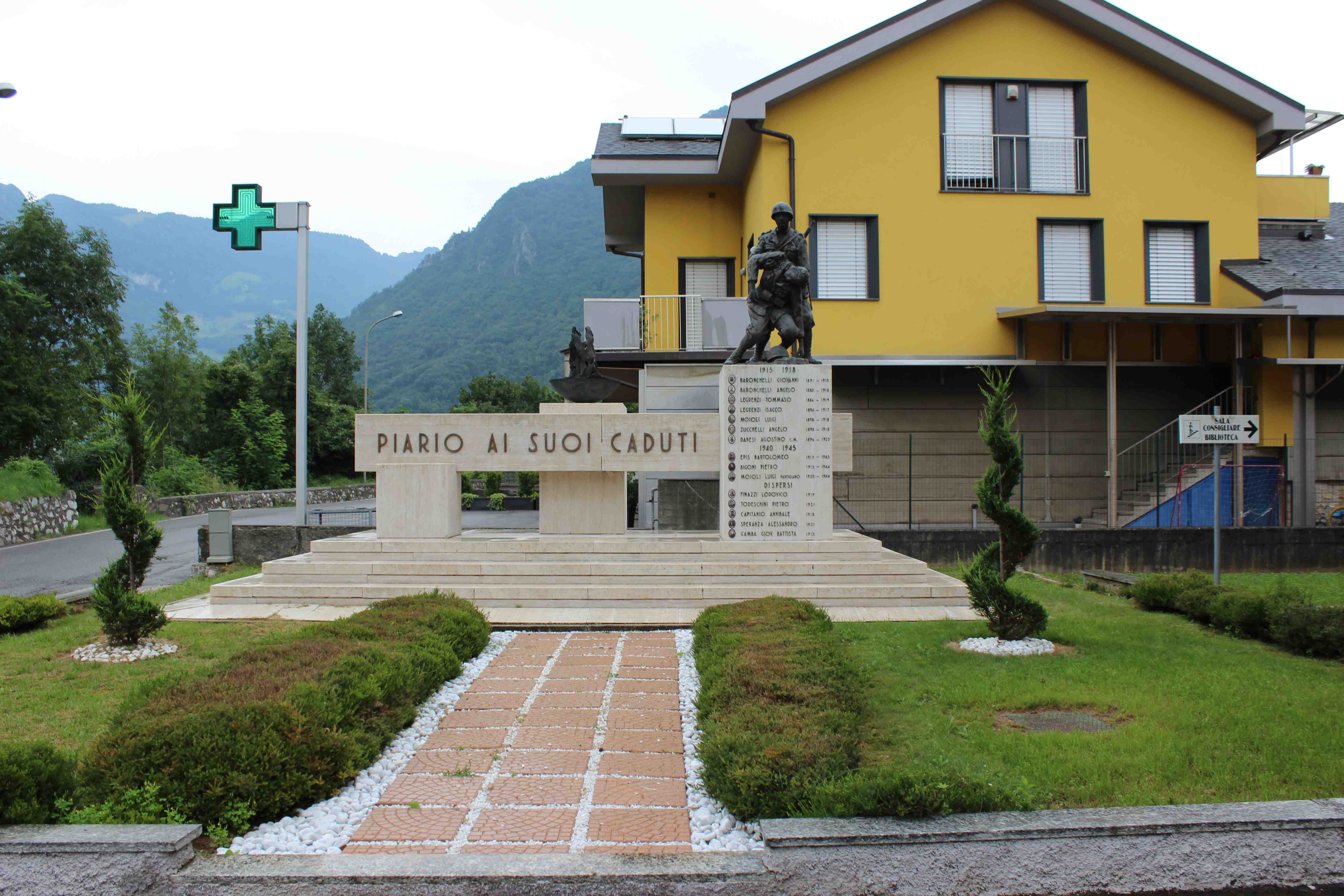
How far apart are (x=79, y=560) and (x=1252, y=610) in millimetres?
21086

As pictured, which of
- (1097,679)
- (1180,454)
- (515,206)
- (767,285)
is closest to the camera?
(1097,679)

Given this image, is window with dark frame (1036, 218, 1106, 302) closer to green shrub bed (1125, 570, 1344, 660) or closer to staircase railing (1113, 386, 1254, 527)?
staircase railing (1113, 386, 1254, 527)

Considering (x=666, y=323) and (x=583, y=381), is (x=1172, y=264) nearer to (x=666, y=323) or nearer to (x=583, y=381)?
(x=666, y=323)

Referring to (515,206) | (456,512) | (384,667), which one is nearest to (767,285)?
(456,512)

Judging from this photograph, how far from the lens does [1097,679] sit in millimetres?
7227

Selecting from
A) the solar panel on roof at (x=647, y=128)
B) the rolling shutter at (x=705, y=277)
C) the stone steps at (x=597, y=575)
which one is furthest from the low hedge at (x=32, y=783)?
the solar panel on roof at (x=647, y=128)

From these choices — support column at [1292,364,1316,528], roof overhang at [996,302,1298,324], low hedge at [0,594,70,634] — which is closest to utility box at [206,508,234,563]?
low hedge at [0,594,70,634]

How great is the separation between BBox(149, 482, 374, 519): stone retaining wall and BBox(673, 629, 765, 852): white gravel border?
22.7 m

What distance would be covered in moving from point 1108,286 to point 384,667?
17.3 meters

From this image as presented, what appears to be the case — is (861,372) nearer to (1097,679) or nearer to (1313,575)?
(1313,575)

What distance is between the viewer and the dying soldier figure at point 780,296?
41.5 ft

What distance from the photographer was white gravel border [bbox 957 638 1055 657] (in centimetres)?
834

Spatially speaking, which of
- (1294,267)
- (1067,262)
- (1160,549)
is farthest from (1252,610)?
(1294,267)

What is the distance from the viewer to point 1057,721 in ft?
20.3
